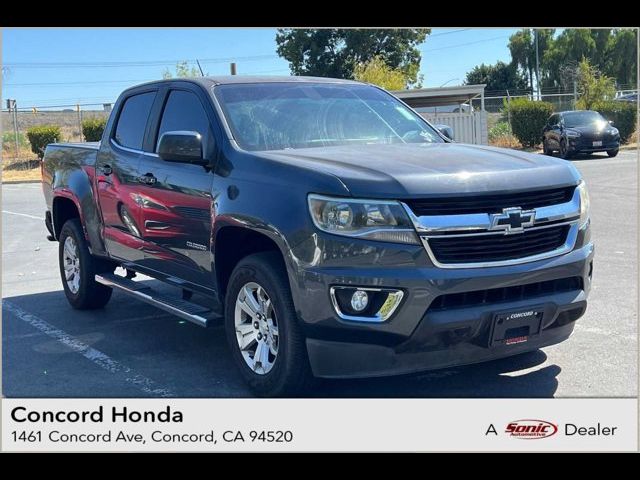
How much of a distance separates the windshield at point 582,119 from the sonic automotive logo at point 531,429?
22.6 meters

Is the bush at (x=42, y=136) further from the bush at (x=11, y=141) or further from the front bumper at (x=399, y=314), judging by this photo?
the front bumper at (x=399, y=314)

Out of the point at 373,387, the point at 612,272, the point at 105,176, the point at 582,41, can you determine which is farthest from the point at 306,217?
the point at 582,41

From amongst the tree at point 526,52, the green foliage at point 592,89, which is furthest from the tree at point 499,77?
the green foliage at point 592,89

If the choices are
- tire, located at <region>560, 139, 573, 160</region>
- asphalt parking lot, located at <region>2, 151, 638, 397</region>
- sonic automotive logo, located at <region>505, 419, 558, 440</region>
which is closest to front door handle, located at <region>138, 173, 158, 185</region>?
asphalt parking lot, located at <region>2, 151, 638, 397</region>

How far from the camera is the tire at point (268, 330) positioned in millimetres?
4254

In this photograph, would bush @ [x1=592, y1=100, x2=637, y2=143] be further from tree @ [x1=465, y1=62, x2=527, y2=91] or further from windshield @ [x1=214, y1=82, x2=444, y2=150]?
tree @ [x1=465, y1=62, x2=527, y2=91]

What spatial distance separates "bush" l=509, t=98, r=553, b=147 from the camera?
2970 centimetres

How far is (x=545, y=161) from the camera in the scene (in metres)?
4.63

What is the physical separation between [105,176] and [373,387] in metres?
3.05

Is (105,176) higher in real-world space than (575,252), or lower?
higher

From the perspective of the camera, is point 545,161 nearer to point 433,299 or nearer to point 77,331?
point 433,299

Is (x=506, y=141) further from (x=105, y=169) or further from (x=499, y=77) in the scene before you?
(x=499, y=77)

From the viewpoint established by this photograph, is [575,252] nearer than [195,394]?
Yes

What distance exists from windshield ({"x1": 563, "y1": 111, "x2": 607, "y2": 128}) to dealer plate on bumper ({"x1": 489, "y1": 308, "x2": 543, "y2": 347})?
2234cm
